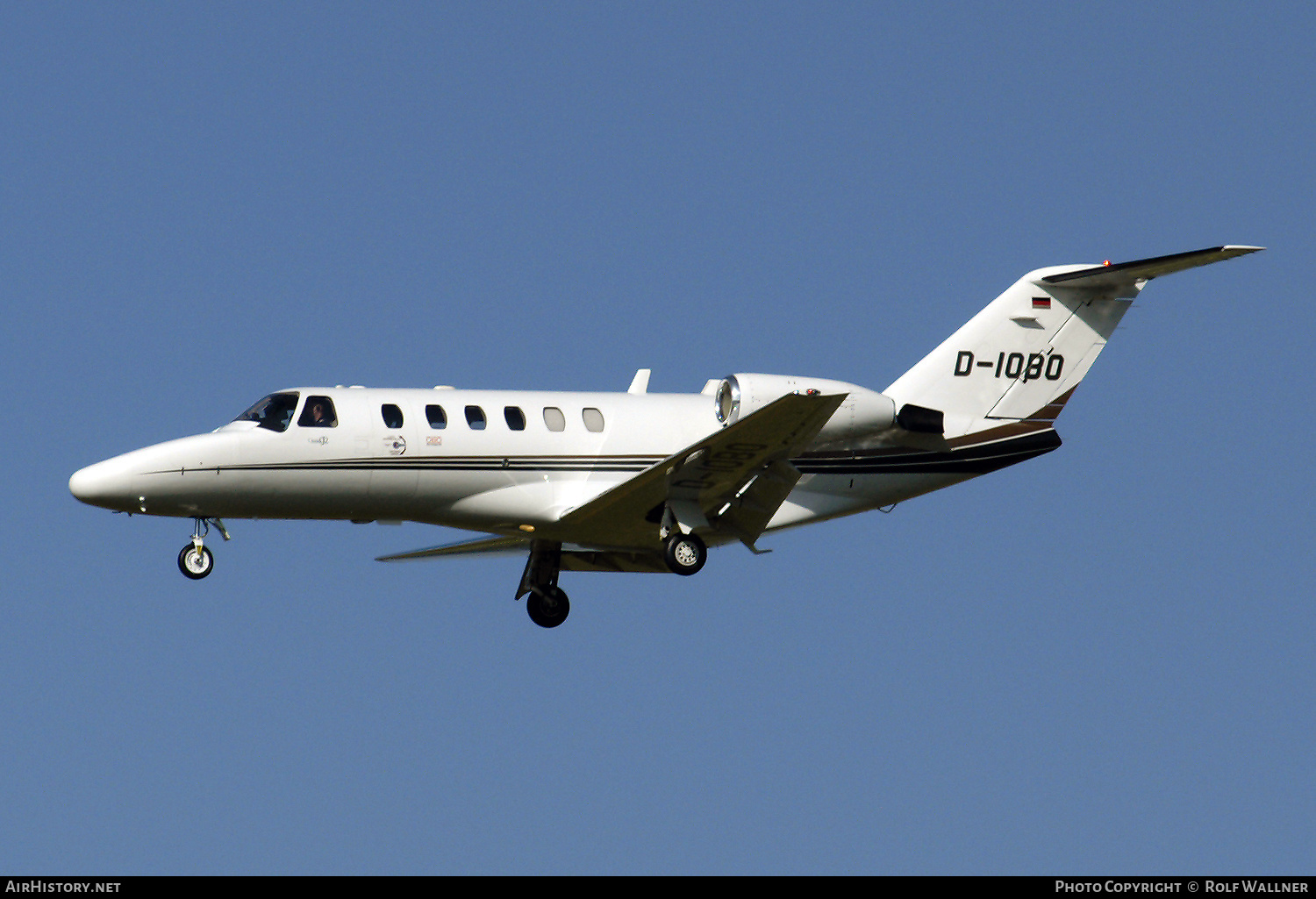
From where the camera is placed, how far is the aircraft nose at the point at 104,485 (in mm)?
24219

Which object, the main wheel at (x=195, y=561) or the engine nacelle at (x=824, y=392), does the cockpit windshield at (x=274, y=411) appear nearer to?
the main wheel at (x=195, y=561)

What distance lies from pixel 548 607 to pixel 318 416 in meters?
5.04

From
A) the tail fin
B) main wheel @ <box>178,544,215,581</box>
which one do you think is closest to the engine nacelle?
the tail fin

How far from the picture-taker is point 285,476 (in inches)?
967

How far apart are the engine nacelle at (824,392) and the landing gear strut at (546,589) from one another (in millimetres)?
3694

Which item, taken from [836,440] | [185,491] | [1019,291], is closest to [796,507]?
[836,440]

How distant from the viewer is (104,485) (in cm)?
2423

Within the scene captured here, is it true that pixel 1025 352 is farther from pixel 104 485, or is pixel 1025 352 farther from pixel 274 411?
pixel 104 485

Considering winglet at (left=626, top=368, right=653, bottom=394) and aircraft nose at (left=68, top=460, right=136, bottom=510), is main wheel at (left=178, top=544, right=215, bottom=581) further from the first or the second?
winglet at (left=626, top=368, right=653, bottom=394)

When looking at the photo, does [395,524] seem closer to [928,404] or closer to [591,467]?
[591,467]

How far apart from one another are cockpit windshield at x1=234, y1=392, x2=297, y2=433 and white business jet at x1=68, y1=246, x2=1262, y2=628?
3 centimetres

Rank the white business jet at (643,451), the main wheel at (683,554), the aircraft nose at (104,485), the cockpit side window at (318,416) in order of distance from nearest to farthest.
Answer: the aircraft nose at (104,485) < the white business jet at (643,451) < the cockpit side window at (318,416) < the main wheel at (683,554)

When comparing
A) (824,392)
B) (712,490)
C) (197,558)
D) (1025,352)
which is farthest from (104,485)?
(1025,352)

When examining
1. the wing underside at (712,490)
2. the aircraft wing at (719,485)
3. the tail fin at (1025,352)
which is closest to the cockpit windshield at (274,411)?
the wing underside at (712,490)
